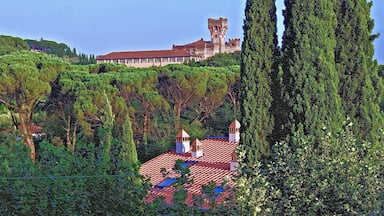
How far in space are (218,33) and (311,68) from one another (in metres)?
43.9

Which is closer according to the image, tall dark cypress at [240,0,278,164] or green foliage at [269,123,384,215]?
green foliage at [269,123,384,215]

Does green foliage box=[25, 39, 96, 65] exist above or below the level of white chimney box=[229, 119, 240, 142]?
above

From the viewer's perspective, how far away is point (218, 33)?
4988cm

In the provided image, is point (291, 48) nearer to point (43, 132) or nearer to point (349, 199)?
point (349, 199)

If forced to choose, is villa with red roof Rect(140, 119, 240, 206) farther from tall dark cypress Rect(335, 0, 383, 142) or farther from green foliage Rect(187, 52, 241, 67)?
green foliage Rect(187, 52, 241, 67)

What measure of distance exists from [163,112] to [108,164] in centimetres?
1487

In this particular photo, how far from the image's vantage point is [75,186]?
150 inches

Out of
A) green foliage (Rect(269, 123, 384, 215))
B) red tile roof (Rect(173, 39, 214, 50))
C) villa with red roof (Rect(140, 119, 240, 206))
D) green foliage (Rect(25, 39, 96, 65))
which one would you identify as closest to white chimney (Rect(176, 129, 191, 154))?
villa with red roof (Rect(140, 119, 240, 206))

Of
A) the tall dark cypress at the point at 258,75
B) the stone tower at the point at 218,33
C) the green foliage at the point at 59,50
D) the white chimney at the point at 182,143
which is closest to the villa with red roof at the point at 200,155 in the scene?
the white chimney at the point at 182,143

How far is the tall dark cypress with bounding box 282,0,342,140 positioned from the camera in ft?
20.7

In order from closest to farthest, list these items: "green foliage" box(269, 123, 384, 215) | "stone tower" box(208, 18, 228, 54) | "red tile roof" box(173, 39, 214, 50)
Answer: "green foliage" box(269, 123, 384, 215) → "stone tower" box(208, 18, 228, 54) → "red tile roof" box(173, 39, 214, 50)

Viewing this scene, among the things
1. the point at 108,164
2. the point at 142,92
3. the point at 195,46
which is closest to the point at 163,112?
the point at 142,92

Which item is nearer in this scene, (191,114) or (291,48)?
(291,48)

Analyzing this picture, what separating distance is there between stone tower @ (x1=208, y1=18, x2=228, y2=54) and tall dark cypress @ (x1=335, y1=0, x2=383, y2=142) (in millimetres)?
42204
